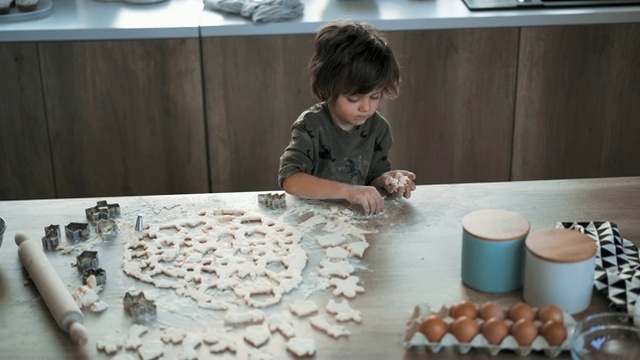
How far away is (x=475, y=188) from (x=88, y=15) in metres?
1.67

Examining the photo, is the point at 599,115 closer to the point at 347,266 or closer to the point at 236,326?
the point at 347,266

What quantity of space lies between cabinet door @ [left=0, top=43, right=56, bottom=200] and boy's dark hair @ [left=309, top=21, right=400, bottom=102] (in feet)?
4.26

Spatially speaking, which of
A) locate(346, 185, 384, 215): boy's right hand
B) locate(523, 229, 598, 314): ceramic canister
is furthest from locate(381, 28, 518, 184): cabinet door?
locate(523, 229, 598, 314): ceramic canister

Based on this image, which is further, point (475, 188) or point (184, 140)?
point (184, 140)

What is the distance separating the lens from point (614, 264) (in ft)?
4.53

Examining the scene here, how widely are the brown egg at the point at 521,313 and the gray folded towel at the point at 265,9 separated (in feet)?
5.51

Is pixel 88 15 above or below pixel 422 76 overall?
above

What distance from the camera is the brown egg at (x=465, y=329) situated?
118 centimetres

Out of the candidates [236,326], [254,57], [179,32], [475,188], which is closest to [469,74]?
[254,57]

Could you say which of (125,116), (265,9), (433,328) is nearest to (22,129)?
(125,116)

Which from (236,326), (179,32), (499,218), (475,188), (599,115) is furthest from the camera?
(599,115)

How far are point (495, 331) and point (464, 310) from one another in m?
0.07

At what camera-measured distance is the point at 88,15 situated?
2.83m

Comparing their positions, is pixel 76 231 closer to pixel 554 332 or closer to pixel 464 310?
pixel 464 310
